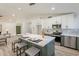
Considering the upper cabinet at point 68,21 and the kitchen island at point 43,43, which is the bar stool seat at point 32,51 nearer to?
the kitchen island at point 43,43

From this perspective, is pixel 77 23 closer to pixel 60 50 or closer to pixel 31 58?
pixel 60 50

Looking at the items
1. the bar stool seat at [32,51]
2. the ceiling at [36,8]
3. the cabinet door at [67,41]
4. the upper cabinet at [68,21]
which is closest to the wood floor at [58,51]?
the cabinet door at [67,41]

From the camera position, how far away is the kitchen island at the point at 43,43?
6.24 ft

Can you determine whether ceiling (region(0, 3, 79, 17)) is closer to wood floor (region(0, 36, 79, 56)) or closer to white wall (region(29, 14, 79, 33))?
white wall (region(29, 14, 79, 33))

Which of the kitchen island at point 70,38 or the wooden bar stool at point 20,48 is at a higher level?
the kitchen island at point 70,38

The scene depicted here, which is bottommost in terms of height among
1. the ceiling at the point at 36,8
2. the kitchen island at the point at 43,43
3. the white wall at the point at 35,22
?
the kitchen island at the point at 43,43

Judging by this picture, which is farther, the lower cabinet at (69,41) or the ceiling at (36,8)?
the lower cabinet at (69,41)

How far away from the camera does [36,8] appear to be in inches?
75.4

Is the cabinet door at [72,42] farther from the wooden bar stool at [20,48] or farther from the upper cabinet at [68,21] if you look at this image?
the wooden bar stool at [20,48]

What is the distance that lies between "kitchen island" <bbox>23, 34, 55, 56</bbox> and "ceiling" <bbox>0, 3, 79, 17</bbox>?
0.48 m

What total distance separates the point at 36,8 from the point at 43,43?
683mm

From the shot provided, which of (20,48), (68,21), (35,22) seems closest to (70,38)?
(68,21)

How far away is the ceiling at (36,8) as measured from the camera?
186cm

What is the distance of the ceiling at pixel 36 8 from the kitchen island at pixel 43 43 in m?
0.48
